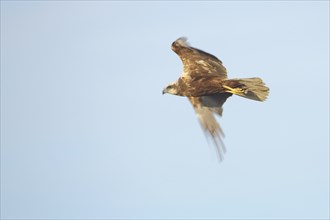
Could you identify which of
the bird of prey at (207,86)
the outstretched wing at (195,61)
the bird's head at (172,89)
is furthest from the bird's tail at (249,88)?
the bird's head at (172,89)

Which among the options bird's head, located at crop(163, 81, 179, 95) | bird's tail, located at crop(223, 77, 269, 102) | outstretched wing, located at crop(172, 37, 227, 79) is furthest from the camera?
bird's head, located at crop(163, 81, 179, 95)

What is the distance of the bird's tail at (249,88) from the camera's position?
19500 mm

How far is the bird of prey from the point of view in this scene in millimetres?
19781

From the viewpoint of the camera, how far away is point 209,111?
68.9ft

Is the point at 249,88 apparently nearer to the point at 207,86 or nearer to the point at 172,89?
the point at 207,86

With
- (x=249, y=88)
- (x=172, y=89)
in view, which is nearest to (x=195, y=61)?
(x=172, y=89)

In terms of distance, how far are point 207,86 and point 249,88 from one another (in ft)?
4.99

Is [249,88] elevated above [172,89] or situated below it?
below

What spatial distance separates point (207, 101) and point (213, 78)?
2.20 feet

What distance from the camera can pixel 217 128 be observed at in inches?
805

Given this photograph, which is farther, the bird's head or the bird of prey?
the bird's head

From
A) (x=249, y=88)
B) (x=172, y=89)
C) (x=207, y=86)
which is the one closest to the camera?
(x=249, y=88)

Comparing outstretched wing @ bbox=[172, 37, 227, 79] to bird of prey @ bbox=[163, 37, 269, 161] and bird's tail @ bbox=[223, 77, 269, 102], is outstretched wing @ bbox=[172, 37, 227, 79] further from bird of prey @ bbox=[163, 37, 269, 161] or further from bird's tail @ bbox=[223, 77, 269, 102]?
bird's tail @ bbox=[223, 77, 269, 102]

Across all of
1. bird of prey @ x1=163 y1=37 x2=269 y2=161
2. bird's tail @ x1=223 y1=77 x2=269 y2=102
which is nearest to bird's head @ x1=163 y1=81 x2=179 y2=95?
bird of prey @ x1=163 y1=37 x2=269 y2=161
